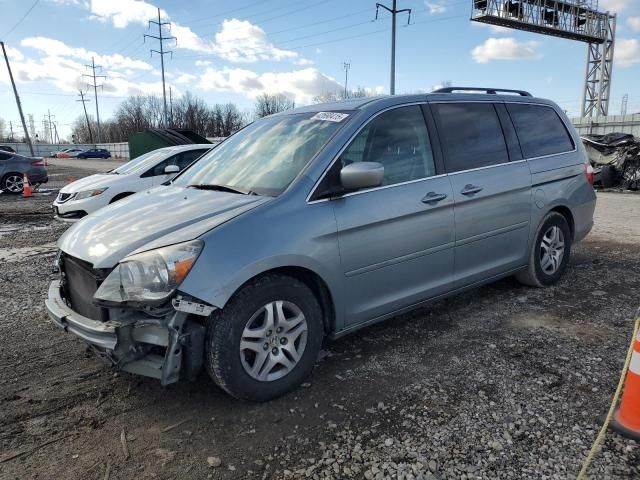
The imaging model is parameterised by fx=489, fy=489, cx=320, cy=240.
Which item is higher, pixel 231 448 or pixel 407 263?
pixel 407 263

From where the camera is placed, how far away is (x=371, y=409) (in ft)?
9.76

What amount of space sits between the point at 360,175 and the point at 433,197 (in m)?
0.86

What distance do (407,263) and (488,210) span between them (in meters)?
1.07

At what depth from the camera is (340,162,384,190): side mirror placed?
3129mm

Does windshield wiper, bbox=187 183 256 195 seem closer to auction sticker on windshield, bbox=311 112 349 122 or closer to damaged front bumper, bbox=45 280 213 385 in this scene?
auction sticker on windshield, bbox=311 112 349 122

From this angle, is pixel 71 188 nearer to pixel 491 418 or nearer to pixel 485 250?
pixel 485 250

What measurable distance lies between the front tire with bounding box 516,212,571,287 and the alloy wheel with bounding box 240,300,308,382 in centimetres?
283

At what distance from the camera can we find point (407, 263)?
3.62 metres

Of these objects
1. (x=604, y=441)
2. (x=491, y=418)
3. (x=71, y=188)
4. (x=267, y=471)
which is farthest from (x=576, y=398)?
(x=71, y=188)

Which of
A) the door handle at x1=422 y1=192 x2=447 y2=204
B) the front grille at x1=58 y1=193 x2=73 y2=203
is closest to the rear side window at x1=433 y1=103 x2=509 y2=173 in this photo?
the door handle at x1=422 y1=192 x2=447 y2=204

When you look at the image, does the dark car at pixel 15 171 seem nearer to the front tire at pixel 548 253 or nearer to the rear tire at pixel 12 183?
the rear tire at pixel 12 183

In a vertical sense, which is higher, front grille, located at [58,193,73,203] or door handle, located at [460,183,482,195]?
door handle, located at [460,183,482,195]

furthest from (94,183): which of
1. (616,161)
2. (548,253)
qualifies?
(616,161)

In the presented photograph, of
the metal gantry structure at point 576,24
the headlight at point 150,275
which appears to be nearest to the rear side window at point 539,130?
the headlight at point 150,275
